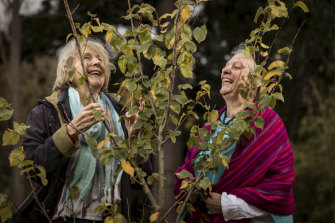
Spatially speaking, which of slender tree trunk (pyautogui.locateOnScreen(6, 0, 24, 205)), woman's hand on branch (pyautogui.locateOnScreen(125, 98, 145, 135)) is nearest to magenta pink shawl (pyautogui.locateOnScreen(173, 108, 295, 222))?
woman's hand on branch (pyautogui.locateOnScreen(125, 98, 145, 135))

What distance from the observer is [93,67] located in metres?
2.47

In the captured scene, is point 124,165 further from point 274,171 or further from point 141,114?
point 274,171

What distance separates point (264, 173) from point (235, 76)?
55cm

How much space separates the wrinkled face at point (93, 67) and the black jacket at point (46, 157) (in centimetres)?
14

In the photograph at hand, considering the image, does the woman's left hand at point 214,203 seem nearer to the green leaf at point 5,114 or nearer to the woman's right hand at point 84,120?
the woman's right hand at point 84,120

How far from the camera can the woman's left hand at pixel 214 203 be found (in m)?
2.47

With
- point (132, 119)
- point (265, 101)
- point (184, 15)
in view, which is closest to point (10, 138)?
point (132, 119)

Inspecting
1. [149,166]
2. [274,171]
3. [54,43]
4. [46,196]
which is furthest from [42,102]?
[54,43]

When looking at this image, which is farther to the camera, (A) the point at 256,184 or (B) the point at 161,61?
(A) the point at 256,184

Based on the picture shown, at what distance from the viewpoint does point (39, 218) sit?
234cm

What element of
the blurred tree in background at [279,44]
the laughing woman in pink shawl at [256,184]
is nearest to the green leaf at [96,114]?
the laughing woman in pink shawl at [256,184]

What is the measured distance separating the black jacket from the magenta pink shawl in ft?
1.82

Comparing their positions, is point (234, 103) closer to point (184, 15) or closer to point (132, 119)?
point (132, 119)

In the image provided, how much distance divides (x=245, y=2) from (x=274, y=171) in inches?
182
